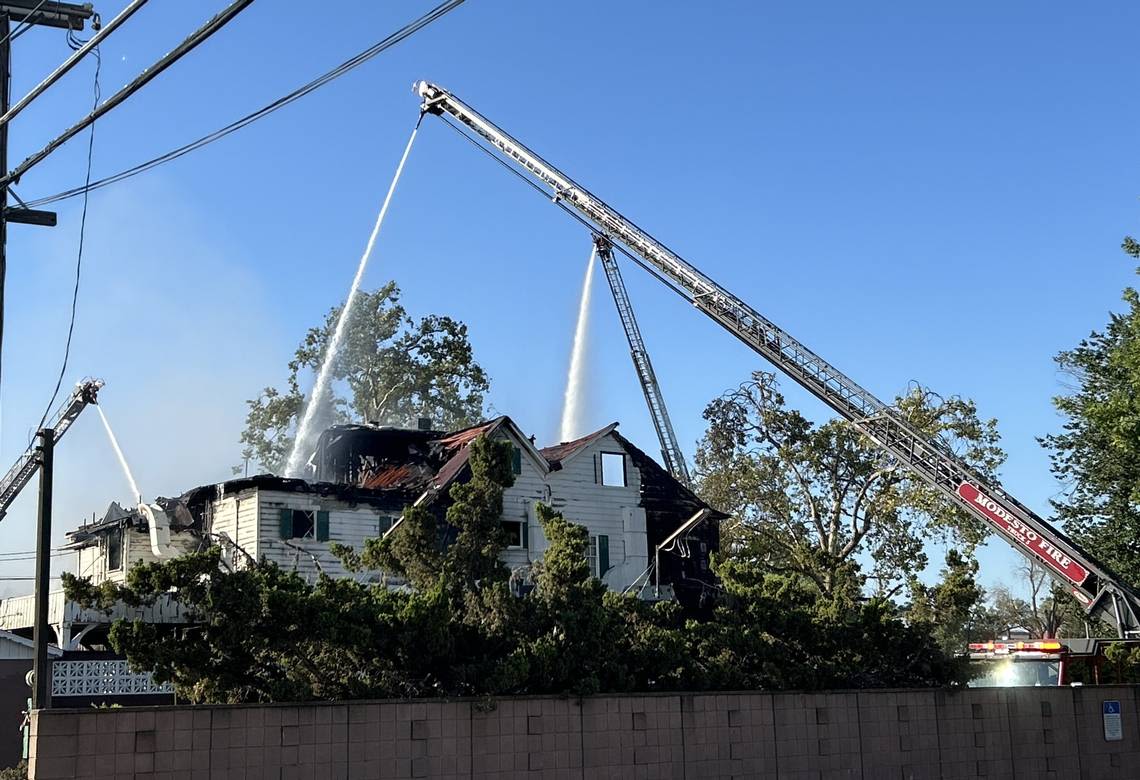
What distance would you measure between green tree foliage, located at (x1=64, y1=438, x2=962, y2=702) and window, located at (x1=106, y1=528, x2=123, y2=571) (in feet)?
64.8

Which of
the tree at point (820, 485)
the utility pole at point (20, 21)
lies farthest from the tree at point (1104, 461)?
the utility pole at point (20, 21)

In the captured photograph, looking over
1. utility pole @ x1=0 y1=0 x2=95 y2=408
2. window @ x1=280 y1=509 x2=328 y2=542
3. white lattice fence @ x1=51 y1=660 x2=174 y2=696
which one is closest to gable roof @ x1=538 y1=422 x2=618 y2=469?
window @ x1=280 y1=509 x2=328 y2=542

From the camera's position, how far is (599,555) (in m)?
40.5

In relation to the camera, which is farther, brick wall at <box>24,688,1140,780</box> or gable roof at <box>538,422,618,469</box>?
gable roof at <box>538,422,618,469</box>

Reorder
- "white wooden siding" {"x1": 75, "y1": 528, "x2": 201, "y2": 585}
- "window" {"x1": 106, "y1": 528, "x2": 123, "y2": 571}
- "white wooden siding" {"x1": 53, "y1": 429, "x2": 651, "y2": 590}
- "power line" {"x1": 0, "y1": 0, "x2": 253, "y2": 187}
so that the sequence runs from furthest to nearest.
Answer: "window" {"x1": 106, "y1": 528, "x2": 123, "y2": 571}, "white wooden siding" {"x1": 75, "y1": 528, "x2": 201, "y2": 585}, "white wooden siding" {"x1": 53, "y1": 429, "x2": 651, "y2": 590}, "power line" {"x1": 0, "y1": 0, "x2": 253, "y2": 187}

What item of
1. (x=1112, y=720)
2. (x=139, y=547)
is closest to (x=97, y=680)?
(x=139, y=547)

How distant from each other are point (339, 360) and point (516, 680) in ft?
147

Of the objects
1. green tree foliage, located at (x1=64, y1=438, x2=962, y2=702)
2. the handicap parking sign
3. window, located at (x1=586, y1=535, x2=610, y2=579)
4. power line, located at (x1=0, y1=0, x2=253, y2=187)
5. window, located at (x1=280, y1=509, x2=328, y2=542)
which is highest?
power line, located at (x1=0, y1=0, x2=253, y2=187)

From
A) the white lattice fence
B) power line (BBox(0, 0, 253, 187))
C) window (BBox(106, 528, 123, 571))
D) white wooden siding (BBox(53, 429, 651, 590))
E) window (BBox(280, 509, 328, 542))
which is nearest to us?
power line (BBox(0, 0, 253, 187))

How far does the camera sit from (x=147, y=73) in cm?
1412

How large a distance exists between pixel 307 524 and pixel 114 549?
700cm

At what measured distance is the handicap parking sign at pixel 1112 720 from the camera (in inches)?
1013

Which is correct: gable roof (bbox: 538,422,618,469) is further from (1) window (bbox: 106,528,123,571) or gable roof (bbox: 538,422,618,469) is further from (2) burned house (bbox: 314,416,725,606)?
(1) window (bbox: 106,528,123,571)

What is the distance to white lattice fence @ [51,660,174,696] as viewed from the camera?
89.0ft
